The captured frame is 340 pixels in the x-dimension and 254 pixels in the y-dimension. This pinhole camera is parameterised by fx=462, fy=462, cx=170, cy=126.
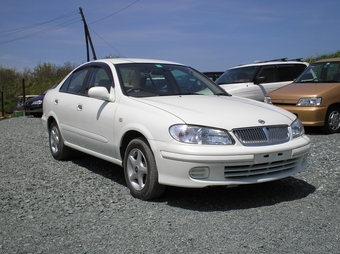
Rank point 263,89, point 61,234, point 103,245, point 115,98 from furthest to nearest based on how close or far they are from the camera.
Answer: point 263,89
point 115,98
point 61,234
point 103,245

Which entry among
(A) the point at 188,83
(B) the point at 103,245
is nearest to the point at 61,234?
(B) the point at 103,245

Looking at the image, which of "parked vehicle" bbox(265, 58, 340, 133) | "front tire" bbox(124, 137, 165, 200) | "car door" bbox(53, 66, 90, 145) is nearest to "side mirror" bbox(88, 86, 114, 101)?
"front tire" bbox(124, 137, 165, 200)

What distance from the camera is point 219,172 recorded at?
14.9ft

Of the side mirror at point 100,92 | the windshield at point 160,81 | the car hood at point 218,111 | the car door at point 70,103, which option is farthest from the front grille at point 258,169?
the car door at point 70,103

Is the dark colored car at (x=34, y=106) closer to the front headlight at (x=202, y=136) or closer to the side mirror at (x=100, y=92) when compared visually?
the side mirror at (x=100, y=92)

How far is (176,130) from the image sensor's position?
15.1 ft

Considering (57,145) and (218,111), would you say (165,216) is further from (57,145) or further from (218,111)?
(57,145)

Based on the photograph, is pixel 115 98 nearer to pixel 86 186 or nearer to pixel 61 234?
pixel 86 186

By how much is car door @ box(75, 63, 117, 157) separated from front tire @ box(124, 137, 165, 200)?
494mm

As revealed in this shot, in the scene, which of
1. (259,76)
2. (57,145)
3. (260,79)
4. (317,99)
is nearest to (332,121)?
(317,99)

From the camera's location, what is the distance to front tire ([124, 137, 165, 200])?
4758mm

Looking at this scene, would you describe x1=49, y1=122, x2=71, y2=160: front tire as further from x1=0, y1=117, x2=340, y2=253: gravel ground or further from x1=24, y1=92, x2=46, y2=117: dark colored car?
x1=24, y1=92, x2=46, y2=117: dark colored car

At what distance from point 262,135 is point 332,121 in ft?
18.9

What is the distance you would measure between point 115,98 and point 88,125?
67 cm
